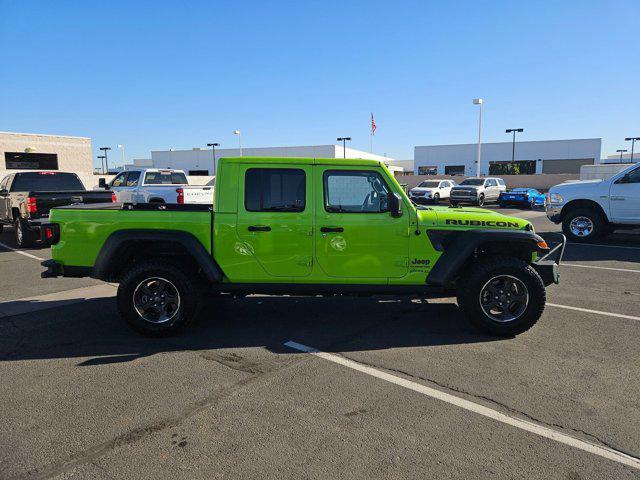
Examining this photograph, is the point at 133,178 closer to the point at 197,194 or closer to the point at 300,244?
the point at 197,194

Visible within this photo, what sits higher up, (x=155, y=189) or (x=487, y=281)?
(x=155, y=189)

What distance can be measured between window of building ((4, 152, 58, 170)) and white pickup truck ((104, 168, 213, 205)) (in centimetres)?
2279

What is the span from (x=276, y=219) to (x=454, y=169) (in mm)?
68999

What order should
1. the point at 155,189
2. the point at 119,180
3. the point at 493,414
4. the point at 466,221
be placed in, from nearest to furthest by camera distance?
the point at 493,414 → the point at 466,221 → the point at 155,189 → the point at 119,180

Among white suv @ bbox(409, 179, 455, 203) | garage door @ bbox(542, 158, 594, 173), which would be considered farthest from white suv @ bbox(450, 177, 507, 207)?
garage door @ bbox(542, 158, 594, 173)

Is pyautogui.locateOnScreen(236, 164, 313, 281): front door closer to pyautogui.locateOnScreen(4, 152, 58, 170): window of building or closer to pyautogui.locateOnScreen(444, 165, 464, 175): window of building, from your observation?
pyautogui.locateOnScreen(4, 152, 58, 170): window of building

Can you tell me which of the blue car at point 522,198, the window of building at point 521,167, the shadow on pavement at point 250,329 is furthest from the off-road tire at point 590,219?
the window of building at point 521,167

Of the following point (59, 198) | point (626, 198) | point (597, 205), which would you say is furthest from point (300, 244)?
point (597, 205)

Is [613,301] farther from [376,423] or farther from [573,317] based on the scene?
[376,423]

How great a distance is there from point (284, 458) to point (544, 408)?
2.00 meters

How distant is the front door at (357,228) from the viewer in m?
4.76

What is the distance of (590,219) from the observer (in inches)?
458

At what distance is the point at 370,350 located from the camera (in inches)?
175

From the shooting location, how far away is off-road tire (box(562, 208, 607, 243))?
37.9 ft
